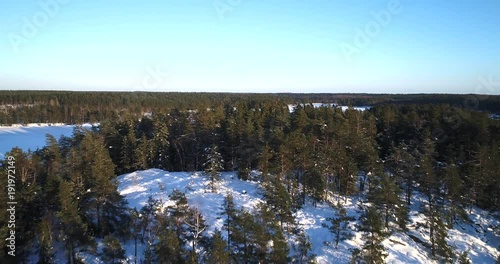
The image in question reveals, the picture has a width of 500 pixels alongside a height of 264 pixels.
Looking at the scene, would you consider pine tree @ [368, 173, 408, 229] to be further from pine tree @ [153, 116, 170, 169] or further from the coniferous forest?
pine tree @ [153, 116, 170, 169]

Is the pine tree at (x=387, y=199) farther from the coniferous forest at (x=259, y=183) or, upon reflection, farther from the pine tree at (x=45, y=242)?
the pine tree at (x=45, y=242)

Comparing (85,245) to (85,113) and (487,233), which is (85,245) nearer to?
(487,233)

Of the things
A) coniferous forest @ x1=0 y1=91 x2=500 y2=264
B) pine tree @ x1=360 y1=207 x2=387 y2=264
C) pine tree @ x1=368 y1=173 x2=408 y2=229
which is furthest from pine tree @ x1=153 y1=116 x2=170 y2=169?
pine tree @ x1=360 y1=207 x2=387 y2=264

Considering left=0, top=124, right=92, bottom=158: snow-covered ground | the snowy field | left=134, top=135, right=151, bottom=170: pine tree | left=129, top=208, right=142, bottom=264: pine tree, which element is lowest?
left=0, top=124, right=92, bottom=158: snow-covered ground

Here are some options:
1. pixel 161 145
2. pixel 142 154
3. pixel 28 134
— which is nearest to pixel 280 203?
pixel 142 154

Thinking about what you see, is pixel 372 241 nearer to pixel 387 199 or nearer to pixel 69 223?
pixel 387 199

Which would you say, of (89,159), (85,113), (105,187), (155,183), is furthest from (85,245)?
(85,113)

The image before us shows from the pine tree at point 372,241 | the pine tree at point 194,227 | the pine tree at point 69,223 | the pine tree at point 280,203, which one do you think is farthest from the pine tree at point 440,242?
the pine tree at point 69,223
